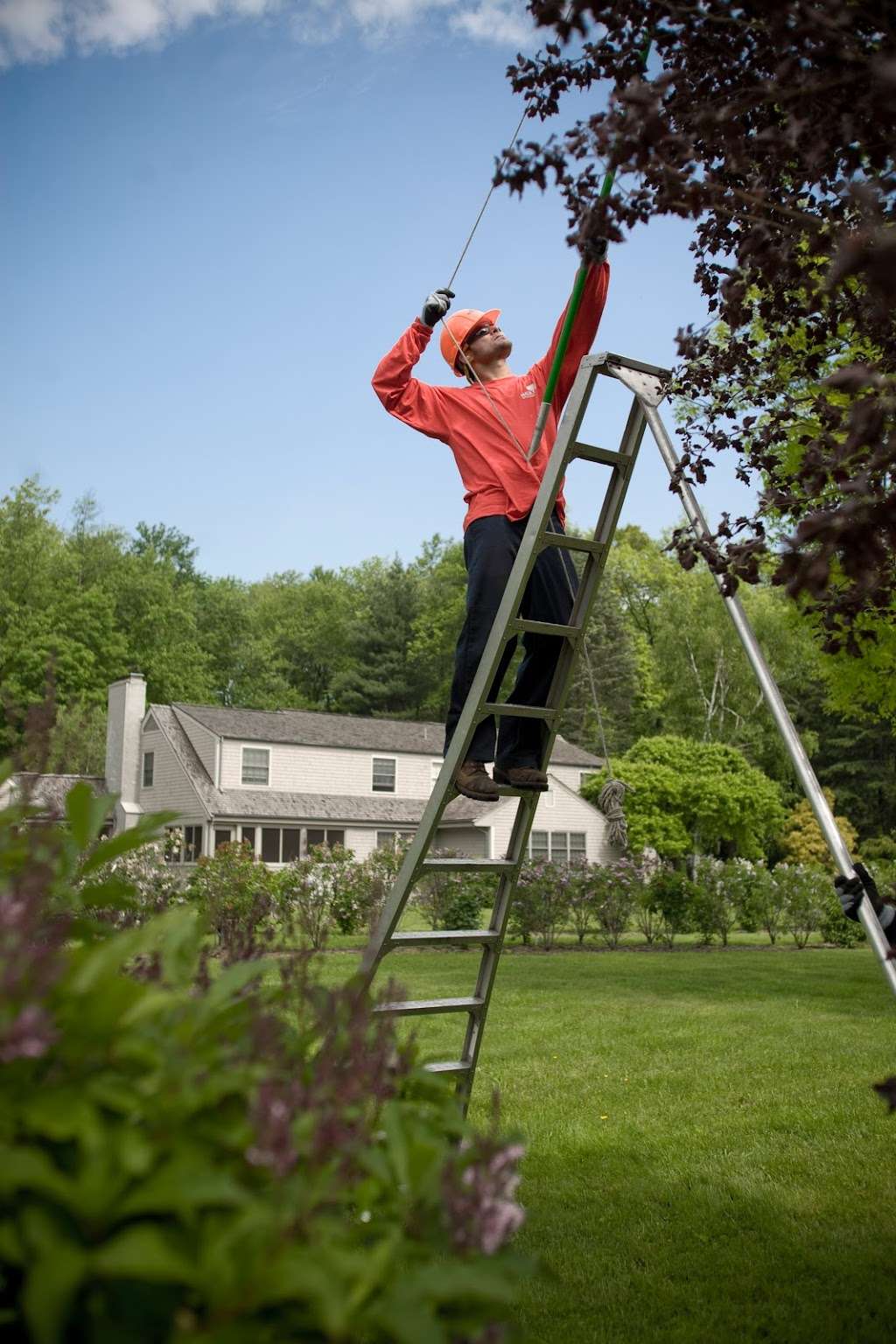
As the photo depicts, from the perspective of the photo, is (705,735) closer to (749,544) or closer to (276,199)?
(276,199)

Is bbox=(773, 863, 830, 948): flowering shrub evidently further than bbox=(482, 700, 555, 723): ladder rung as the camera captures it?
Yes

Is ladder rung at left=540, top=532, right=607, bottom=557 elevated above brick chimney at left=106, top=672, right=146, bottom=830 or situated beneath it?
elevated above

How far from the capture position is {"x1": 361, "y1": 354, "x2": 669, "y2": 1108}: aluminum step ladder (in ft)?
14.2

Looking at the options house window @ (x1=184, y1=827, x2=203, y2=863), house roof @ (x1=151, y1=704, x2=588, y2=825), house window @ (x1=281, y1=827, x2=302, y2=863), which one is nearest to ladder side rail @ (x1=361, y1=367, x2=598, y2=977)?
house roof @ (x1=151, y1=704, x2=588, y2=825)

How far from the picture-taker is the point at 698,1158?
6234 mm

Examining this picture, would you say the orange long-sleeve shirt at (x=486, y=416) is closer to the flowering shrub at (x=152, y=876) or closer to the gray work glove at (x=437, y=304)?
the gray work glove at (x=437, y=304)

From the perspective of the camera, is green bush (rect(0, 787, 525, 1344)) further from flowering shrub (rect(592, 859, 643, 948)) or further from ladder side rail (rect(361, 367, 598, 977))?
flowering shrub (rect(592, 859, 643, 948))

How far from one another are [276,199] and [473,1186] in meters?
22.2

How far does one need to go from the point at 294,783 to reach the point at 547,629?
33282 mm

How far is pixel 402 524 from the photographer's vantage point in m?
65.3

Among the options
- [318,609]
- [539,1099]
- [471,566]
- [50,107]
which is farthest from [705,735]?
[471,566]

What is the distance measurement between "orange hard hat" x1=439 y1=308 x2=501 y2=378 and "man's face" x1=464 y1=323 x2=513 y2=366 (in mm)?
32

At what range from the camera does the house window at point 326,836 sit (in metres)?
37.1

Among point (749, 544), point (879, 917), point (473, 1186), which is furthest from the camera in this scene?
point (749, 544)
